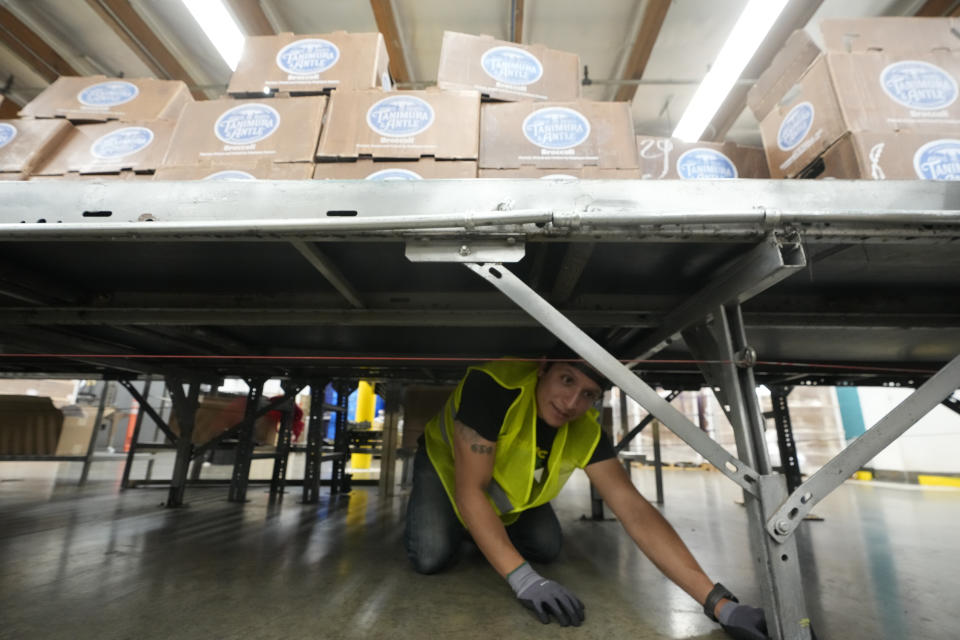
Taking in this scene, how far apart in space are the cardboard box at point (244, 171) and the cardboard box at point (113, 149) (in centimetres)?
14

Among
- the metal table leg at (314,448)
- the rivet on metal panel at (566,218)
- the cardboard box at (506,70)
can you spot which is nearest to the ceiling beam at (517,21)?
the cardboard box at (506,70)

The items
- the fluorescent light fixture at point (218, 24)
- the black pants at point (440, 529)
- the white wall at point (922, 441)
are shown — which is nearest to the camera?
the black pants at point (440, 529)

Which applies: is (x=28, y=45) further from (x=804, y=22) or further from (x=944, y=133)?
(x=804, y=22)

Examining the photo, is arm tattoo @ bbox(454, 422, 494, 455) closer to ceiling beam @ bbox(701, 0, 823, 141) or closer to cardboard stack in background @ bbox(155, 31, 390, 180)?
cardboard stack in background @ bbox(155, 31, 390, 180)

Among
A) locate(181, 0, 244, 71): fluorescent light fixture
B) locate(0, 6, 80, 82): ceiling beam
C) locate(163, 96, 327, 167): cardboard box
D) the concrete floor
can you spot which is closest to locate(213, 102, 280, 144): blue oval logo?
locate(163, 96, 327, 167): cardboard box

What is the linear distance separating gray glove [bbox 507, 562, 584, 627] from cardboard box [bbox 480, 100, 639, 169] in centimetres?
113

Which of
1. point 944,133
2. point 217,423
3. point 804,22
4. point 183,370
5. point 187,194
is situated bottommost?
point 217,423

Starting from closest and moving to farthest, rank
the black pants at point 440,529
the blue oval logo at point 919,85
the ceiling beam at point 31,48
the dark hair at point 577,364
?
the blue oval logo at point 919,85 < the dark hair at point 577,364 < the black pants at point 440,529 < the ceiling beam at point 31,48

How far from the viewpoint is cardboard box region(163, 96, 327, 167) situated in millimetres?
1184

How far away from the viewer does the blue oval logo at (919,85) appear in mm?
1098

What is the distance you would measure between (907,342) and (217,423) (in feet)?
17.0

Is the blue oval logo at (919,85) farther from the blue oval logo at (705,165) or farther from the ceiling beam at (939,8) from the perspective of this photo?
the ceiling beam at (939,8)

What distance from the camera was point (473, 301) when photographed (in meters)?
1.55

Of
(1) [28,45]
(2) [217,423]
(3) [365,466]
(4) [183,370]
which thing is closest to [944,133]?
(4) [183,370]
